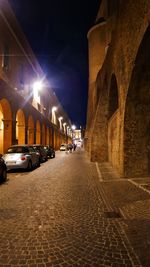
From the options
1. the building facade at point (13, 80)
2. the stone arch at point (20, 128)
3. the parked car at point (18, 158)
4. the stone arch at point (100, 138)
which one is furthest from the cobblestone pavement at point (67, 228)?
the stone arch at point (20, 128)

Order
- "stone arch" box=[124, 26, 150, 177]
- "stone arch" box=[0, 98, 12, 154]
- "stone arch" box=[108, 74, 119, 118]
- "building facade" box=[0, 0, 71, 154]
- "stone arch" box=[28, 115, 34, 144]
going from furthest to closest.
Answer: "stone arch" box=[28, 115, 34, 144] < "stone arch" box=[0, 98, 12, 154] < "building facade" box=[0, 0, 71, 154] < "stone arch" box=[108, 74, 119, 118] < "stone arch" box=[124, 26, 150, 177]

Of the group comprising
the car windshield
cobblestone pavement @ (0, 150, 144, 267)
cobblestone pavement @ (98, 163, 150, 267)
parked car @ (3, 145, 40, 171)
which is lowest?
cobblestone pavement @ (0, 150, 144, 267)

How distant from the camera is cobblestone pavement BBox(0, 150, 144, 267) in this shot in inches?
131

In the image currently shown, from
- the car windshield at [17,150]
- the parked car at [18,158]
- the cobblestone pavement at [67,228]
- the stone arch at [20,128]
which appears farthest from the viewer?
the stone arch at [20,128]

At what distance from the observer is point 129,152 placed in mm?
10523

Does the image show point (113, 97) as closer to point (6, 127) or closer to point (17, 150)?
point (17, 150)

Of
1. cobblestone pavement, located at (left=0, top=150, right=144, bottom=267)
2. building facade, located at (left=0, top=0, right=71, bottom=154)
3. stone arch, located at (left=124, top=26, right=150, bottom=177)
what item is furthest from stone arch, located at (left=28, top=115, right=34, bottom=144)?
cobblestone pavement, located at (left=0, top=150, right=144, bottom=267)

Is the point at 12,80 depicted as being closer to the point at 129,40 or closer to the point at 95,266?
the point at 129,40

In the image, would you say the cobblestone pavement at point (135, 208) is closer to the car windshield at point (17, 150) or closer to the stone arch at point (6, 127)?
the car windshield at point (17, 150)

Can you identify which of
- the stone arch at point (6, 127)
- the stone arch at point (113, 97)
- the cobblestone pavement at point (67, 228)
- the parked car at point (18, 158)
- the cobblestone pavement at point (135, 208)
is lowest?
the cobblestone pavement at point (67, 228)

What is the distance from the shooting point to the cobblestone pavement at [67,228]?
10.9 feet

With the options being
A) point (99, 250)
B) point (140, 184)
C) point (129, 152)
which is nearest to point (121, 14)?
point (129, 152)

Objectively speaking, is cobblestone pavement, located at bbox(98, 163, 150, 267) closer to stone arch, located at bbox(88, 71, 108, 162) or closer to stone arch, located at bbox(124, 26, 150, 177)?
stone arch, located at bbox(124, 26, 150, 177)

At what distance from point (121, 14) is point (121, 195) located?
8.65m
